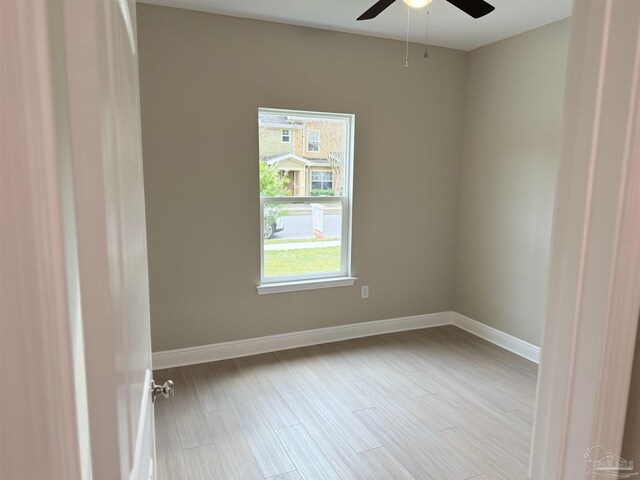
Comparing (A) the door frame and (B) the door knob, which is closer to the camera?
(A) the door frame

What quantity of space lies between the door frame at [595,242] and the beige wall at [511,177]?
103 inches

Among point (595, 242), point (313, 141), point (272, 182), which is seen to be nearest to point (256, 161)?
point (272, 182)

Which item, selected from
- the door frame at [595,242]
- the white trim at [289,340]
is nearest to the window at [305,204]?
the white trim at [289,340]

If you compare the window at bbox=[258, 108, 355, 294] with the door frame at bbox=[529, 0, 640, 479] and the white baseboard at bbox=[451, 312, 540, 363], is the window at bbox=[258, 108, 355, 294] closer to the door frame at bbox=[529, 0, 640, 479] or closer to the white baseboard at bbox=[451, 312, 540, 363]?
the white baseboard at bbox=[451, 312, 540, 363]

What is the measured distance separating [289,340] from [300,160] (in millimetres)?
1579

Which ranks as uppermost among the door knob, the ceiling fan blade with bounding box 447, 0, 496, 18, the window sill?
the ceiling fan blade with bounding box 447, 0, 496, 18

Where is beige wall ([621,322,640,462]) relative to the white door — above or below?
below

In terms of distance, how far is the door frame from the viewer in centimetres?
79

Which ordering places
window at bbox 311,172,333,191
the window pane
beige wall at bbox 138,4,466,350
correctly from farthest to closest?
window at bbox 311,172,333,191 → the window pane → beige wall at bbox 138,4,466,350

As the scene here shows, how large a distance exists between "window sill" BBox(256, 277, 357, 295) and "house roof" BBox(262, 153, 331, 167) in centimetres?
103

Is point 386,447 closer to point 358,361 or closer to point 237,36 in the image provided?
point 358,361

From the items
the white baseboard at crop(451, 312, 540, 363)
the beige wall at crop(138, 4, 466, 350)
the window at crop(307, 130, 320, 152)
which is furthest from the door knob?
the white baseboard at crop(451, 312, 540, 363)

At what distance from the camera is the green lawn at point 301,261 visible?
12.0 feet

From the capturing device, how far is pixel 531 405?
111 inches
